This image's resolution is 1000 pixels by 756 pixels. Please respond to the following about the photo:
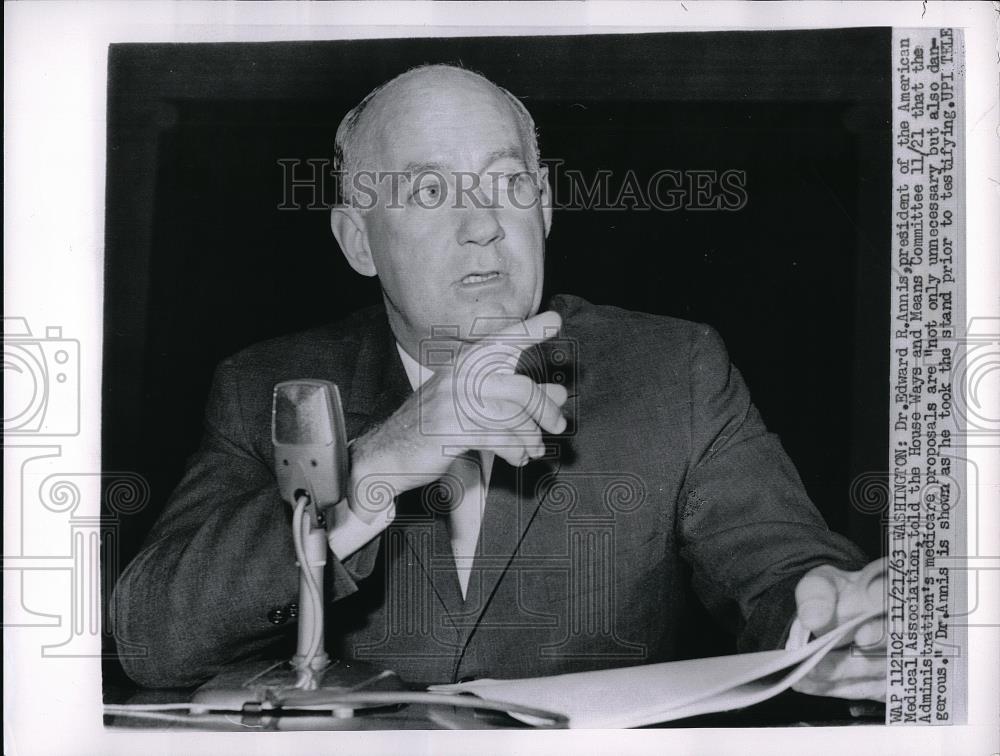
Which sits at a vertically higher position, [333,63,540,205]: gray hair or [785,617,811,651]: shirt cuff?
[333,63,540,205]: gray hair

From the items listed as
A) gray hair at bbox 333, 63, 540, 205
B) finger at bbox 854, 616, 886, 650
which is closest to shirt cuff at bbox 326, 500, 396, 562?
gray hair at bbox 333, 63, 540, 205

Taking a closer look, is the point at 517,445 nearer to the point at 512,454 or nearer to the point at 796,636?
the point at 512,454

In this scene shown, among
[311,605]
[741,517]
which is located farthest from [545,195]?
[311,605]

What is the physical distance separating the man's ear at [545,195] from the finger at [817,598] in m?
0.58

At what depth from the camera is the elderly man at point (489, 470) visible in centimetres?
111

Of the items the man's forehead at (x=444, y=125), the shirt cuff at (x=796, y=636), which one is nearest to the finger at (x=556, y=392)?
the man's forehead at (x=444, y=125)

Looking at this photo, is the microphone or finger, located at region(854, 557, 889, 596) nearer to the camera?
the microphone

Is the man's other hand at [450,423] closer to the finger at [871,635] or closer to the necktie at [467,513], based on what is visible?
the necktie at [467,513]

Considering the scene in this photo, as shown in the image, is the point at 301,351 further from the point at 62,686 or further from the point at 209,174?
the point at 62,686

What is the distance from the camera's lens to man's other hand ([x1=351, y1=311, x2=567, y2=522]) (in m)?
1.11

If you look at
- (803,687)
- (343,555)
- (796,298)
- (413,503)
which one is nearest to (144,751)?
(343,555)

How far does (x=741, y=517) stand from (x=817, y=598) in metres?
0.15

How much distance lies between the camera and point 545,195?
1.16 m

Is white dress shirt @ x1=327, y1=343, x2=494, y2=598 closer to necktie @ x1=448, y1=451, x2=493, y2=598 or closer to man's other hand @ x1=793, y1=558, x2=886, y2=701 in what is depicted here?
necktie @ x1=448, y1=451, x2=493, y2=598
